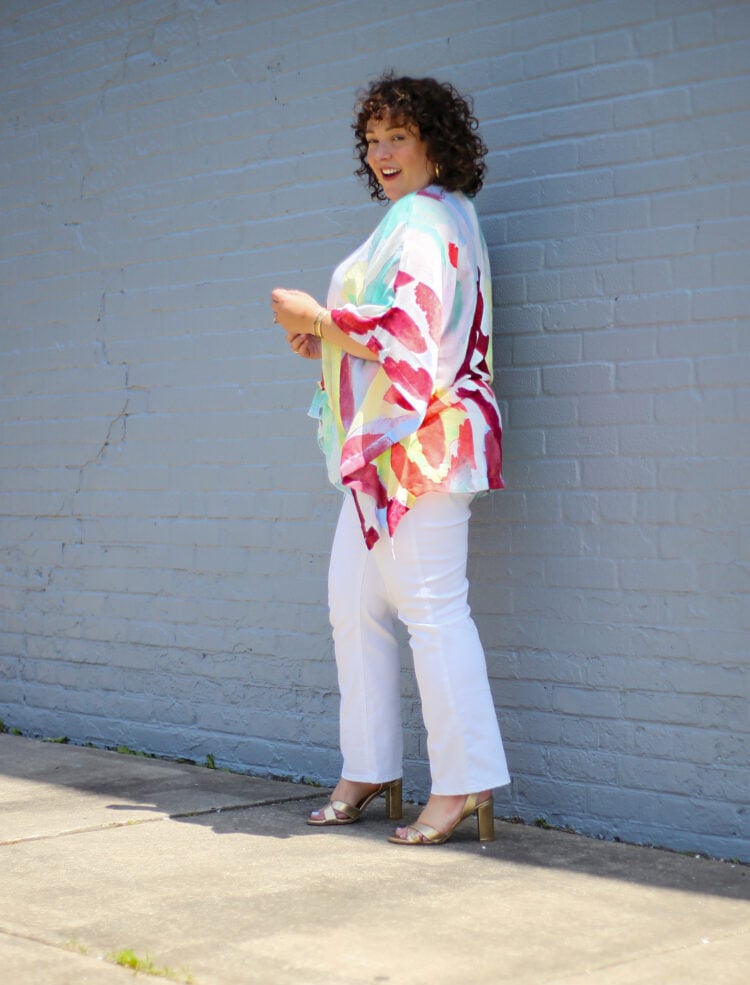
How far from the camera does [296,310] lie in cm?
367

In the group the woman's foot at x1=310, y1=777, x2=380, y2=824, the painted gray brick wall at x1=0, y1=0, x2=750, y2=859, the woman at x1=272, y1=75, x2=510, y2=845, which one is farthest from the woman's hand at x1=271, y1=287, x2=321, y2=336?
the woman's foot at x1=310, y1=777, x2=380, y2=824

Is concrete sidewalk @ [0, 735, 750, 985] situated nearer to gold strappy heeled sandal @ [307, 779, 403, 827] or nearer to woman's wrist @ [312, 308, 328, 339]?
gold strappy heeled sandal @ [307, 779, 403, 827]

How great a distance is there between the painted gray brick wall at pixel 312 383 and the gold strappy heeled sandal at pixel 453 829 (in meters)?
0.28

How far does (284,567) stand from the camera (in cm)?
452

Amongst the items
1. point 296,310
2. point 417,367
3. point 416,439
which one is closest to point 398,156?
point 296,310

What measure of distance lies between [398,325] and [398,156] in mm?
534

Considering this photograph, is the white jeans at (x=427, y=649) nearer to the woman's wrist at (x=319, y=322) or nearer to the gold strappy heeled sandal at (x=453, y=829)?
the gold strappy heeled sandal at (x=453, y=829)

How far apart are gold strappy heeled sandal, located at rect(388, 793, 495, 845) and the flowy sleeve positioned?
2.75 feet

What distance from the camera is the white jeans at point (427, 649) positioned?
3562 millimetres

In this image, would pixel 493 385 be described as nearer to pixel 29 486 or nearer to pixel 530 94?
pixel 530 94

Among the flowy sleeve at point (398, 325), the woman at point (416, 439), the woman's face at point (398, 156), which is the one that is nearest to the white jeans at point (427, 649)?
the woman at point (416, 439)

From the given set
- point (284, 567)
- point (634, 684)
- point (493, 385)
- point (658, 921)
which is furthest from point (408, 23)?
point (658, 921)

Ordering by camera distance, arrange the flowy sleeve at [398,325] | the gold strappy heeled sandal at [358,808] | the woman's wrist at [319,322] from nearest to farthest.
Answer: the flowy sleeve at [398,325]
the woman's wrist at [319,322]
the gold strappy heeled sandal at [358,808]

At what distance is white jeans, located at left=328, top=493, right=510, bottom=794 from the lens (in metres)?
3.56
